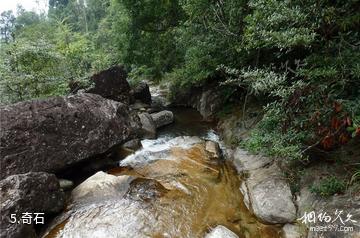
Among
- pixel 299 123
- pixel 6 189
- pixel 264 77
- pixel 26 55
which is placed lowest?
pixel 6 189

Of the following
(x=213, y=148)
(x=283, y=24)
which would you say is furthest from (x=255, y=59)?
(x=283, y=24)

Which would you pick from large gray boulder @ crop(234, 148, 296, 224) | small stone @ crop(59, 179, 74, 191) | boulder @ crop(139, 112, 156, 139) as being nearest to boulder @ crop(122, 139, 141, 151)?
boulder @ crop(139, 112, 156, 139)

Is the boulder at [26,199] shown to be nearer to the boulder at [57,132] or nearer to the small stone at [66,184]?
the small stone at [66,184]

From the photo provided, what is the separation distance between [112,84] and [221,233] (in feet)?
29.5

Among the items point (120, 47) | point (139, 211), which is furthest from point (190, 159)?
point (120, 47)

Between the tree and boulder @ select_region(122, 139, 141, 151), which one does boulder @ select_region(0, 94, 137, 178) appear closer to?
boulder @ select_region(122, 139, 141, 151)

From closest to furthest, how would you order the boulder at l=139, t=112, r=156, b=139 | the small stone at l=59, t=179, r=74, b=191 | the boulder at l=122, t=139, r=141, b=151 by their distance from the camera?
the small stone at l=59, t=179, r=74, b=191, the boulder at l=122, t=139, r=141, b=151, the boulder at l=139, t=112, r=156, b=139

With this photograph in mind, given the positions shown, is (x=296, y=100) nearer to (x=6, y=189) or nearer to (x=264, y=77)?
(x=264, y=77)

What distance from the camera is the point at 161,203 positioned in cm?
568

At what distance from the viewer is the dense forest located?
459 centimetres

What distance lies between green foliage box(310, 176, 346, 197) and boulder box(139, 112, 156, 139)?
5.86 metres

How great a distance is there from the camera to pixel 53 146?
252 inches

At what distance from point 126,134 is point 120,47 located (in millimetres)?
7832

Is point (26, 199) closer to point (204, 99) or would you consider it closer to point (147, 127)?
point (147, 127)
